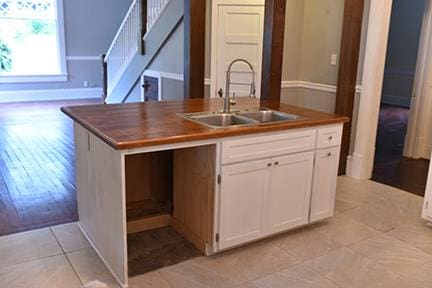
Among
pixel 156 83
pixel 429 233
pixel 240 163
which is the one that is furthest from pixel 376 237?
pixel 156 83

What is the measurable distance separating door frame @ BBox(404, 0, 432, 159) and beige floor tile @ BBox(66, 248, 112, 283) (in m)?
4.07

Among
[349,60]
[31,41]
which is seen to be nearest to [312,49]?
[349,60]

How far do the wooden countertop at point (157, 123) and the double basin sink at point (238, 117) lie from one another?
108 mm

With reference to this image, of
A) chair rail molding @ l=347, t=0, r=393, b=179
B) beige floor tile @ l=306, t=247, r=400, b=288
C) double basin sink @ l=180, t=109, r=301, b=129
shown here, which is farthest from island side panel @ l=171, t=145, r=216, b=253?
chair rail molding @ l=347, t=0, r=393, b=179

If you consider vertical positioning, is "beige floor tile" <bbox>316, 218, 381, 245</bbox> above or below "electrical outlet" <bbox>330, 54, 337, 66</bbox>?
below

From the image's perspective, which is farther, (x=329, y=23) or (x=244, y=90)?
(x=244, y=90)

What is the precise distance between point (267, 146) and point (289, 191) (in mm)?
404

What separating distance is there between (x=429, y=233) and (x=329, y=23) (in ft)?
7.66

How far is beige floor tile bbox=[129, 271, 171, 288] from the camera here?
2330 mm

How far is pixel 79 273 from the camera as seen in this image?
244 cm

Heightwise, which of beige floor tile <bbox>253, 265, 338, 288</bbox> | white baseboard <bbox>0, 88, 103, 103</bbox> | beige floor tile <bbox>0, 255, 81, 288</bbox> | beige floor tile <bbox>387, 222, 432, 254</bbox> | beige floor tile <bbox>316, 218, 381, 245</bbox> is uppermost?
white baseboard <bbox>0, 88, 103, 103</bbox>

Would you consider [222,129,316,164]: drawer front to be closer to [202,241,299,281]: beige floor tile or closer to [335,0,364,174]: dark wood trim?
[202,241,299,281]: beige floor tile

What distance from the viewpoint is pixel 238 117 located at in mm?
2951

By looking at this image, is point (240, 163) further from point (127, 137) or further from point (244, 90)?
point (244, 90)
